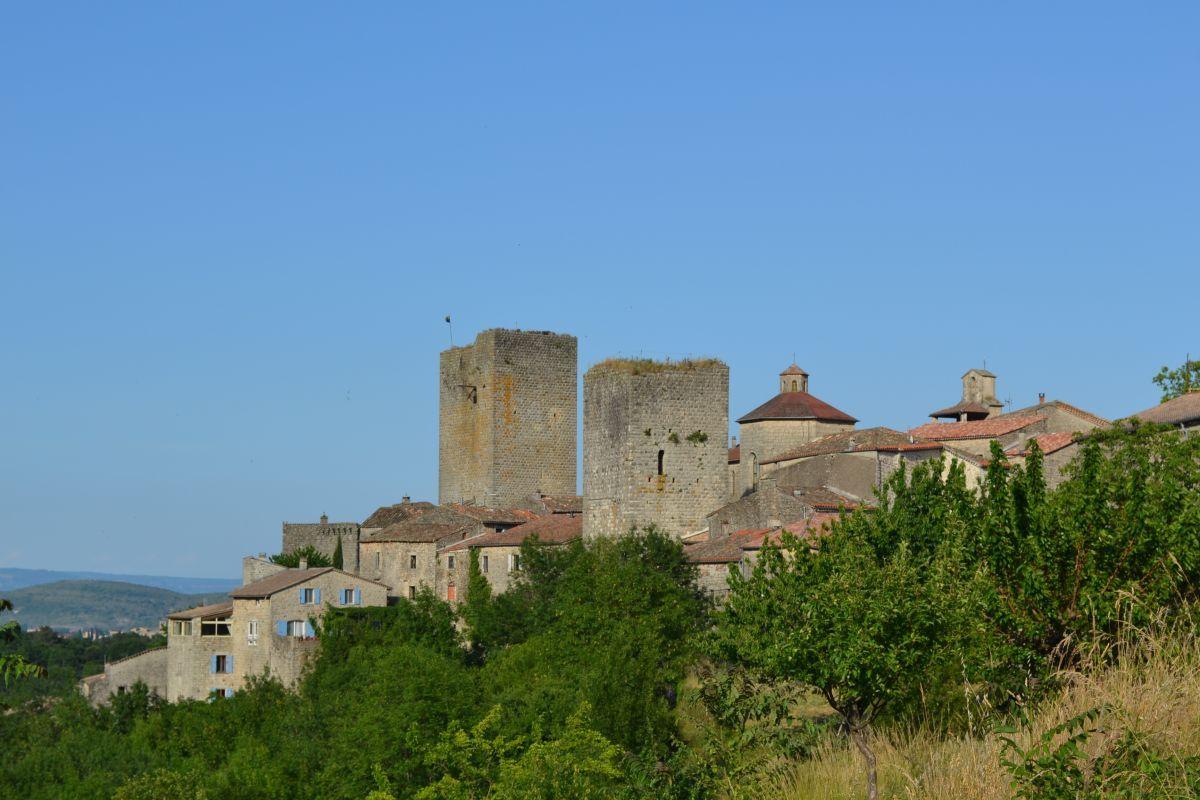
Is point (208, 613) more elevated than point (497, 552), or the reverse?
point (497, 552)

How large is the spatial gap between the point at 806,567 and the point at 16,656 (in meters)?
8.94

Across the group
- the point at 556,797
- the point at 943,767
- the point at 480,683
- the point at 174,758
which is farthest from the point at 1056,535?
the point at 174,758

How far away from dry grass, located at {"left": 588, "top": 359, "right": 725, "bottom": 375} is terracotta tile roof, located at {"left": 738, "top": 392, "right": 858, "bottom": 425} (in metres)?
10.6

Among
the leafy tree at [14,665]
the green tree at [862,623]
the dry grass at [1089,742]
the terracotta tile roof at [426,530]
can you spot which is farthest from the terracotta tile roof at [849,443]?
the leafy tree at [14,665]

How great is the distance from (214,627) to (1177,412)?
117 ft

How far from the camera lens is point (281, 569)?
66812 mm

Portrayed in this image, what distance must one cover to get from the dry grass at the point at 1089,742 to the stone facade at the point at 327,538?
56.5 metres

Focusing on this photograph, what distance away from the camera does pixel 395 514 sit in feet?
227

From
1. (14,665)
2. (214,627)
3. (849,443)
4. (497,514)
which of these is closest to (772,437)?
(849,443)

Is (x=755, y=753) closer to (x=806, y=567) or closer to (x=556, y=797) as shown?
(x=806, y=567)

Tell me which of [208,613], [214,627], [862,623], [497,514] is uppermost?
[497,514]

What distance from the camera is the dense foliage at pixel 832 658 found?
50.0 ft

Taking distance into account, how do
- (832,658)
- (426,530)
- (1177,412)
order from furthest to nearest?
(426,530) → (1177,412) → (832,658)

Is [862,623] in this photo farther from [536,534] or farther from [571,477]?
[571,477]
